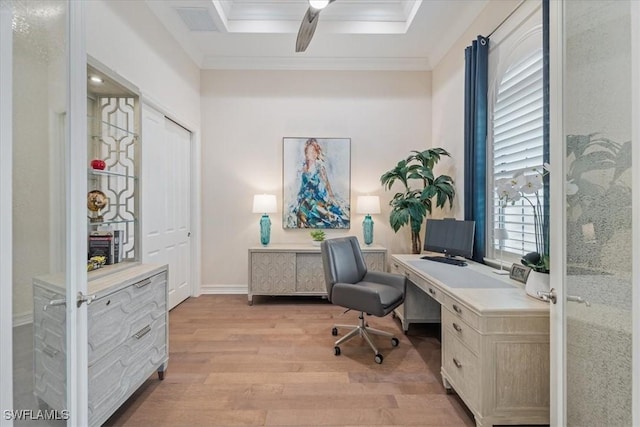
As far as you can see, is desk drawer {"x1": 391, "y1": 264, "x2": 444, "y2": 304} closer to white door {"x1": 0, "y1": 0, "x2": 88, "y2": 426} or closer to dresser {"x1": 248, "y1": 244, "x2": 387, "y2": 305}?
dresser {"x1": 248, "y1": 244, "x2": 387, "y2": 305}

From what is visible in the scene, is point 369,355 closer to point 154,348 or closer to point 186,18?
point 154,348

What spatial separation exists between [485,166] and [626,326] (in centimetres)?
211

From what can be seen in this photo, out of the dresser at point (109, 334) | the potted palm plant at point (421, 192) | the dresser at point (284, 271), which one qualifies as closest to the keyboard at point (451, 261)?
the potted palm plant at point (421, 192)

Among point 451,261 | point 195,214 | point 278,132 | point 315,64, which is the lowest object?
point 451,261

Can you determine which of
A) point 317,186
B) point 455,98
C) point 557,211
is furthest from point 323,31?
point 557,211

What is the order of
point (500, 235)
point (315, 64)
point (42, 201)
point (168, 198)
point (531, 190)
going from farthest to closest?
point (315, 64), point (168, 198), point (500, 235), point (531, 190), point (42, 201)

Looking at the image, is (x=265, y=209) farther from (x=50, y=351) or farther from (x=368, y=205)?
(x=50, y=351)

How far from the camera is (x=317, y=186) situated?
4.30 meters

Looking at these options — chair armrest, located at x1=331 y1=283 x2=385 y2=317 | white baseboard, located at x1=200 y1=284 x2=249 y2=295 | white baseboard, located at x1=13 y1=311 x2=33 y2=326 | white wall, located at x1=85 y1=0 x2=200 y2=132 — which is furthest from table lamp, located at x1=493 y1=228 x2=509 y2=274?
white wall, located at x1=85 y1=0 x2=200 y2=132

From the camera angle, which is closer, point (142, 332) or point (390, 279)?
point (142, 332)

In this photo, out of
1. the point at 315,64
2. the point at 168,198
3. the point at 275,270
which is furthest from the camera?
the point at 315,64

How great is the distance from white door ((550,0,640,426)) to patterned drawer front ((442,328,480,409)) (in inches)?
15.9

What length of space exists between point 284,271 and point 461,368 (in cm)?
247

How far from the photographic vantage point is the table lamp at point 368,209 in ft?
13.5
